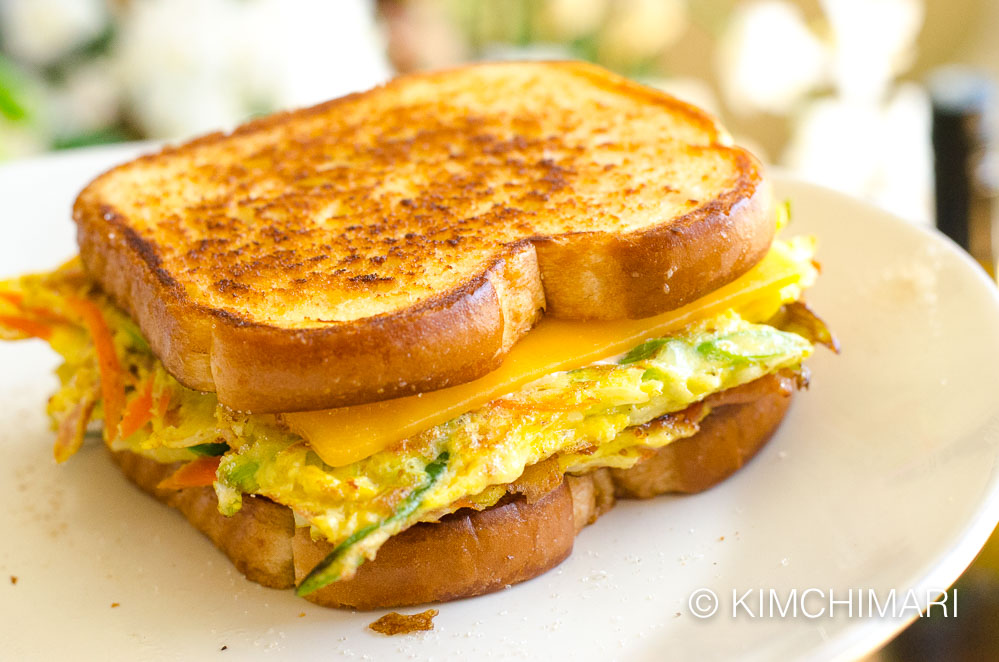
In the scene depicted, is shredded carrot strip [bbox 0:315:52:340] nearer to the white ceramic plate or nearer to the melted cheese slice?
the white ceramic plate

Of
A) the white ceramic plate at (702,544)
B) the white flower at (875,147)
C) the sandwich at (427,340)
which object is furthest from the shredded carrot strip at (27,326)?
the white flower at (875,147)

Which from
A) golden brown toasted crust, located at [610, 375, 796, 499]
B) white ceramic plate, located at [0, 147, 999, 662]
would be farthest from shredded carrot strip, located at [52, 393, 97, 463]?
golden brown toasted crust, located at [610, 375, 796, 499]

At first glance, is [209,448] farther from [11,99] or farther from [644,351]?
[11,99]

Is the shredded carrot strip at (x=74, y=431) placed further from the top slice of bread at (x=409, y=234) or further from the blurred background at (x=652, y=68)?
the blurred background at (x=652, y=68)

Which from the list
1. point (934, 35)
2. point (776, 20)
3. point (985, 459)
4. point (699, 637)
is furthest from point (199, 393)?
point (934, 35)

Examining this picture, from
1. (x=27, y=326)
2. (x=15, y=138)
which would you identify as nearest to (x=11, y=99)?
(x=15, y=138)
